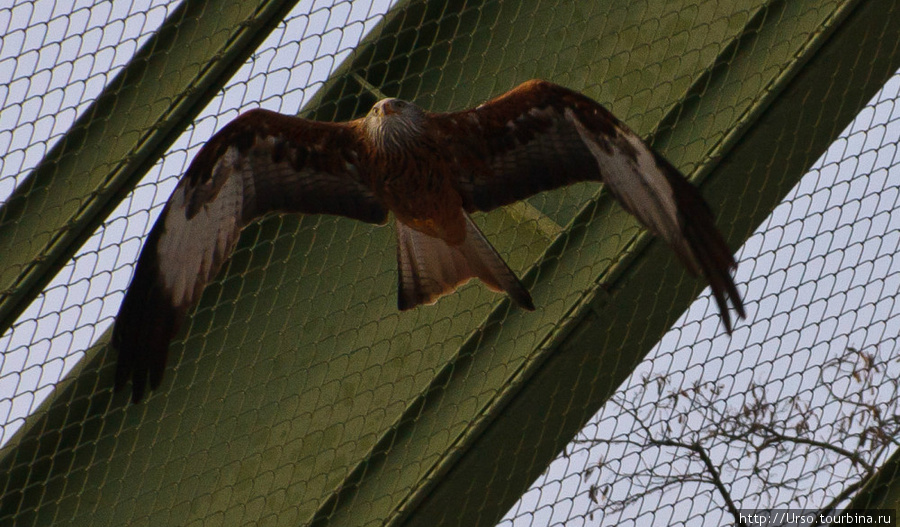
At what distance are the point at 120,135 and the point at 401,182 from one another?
3.28 feet

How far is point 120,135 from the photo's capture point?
2.79 m

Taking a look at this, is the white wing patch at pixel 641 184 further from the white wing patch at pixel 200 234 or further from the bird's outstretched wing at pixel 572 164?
the white wing patch at pixel 200 234

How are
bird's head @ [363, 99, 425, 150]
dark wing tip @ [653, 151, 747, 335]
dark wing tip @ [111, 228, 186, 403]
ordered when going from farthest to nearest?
bird's head @ [363, 99, 425, 150] → dark wing tip @ [111, 228, 186, 403] → dark wing tip @ [653, 151, 747, 335]

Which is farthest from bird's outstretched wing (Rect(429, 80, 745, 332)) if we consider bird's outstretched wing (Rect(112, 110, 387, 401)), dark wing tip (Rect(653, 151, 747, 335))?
bird's outstretched wing (Rect(112, 110, 387, 401))

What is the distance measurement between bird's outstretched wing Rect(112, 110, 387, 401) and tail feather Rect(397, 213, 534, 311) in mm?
155

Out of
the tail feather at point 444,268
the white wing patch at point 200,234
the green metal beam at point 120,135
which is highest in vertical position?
the green metal beam at point 120,135

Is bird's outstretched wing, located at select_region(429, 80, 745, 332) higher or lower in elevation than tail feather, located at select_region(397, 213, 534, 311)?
higher

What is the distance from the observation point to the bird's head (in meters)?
3.11

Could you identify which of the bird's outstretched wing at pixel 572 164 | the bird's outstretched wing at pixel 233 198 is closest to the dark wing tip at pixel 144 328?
the bird's outstretched wing at pixel 233 198

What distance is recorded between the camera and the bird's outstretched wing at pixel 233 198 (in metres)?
3.13

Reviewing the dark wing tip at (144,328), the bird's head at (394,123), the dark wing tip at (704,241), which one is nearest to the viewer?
the dark wing tip at (704,241)

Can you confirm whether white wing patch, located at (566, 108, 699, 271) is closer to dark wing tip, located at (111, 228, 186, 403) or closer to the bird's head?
the bird's head

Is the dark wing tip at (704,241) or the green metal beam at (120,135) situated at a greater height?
the green metal beam at (120,135)

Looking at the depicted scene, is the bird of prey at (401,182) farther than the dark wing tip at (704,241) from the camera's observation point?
Yes
